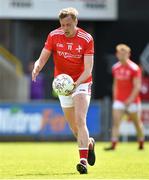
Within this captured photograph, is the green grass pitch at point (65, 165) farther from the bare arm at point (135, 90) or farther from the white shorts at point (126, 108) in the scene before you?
the bare arm at point (135, 90)

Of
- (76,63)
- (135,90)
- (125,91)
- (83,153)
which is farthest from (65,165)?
(125,91)

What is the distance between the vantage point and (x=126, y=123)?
23.8m

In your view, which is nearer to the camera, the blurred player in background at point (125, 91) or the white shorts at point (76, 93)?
the white shorts at point (76, 93)

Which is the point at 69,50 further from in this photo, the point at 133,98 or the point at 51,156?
the point at 133,98

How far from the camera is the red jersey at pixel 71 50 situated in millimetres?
11906

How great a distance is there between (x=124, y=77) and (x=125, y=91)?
375 millimetres

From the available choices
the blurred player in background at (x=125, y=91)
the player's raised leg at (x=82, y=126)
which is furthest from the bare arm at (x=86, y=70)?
the blurred player in background at (x=125, y=91)

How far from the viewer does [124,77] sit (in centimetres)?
1894

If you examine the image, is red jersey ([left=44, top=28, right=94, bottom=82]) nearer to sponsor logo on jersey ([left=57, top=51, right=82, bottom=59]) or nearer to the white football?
sponsor logo on jersey ([left=57, top=51, right=82, bottom=59])

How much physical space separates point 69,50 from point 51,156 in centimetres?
466

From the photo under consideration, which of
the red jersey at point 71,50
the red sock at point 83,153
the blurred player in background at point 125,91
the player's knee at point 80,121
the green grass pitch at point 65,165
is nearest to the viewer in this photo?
the green grass pitch at point 65,165

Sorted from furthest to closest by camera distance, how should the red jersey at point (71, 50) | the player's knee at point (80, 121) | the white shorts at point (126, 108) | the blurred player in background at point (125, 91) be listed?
1. the white shorts at point (126, 108)
2. the blurred player in background at point (125, 91)
3. the red jersey at point (71, 50)
4. the player's knee at point (80, 121)

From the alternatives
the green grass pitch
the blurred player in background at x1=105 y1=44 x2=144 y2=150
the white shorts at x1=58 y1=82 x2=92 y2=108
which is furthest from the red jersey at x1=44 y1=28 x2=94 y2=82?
the blurred player in background at x1=105 y1=44 x2=144 y2=150

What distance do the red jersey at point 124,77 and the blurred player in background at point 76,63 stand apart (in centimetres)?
666
